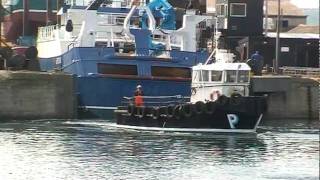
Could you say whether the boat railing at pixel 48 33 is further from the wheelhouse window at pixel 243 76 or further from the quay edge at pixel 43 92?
the wheelhouse window at pixel 243 76

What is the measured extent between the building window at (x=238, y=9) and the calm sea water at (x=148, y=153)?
27574 mm

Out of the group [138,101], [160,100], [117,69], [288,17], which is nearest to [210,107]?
[138,101]

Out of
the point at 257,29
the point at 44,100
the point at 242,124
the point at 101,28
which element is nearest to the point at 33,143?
the point at 242,124

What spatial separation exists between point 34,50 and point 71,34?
2.52 meters

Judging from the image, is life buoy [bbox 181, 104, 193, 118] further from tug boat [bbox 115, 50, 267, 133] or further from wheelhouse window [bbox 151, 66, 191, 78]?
wheelhouse window [bbox 151, 66, 191, 78]

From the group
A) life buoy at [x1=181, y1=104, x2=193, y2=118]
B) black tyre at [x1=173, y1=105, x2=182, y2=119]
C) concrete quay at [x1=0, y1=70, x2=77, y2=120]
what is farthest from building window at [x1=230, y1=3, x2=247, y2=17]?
life buoy at [x1=181, y1=104, x2=193, y2=118]

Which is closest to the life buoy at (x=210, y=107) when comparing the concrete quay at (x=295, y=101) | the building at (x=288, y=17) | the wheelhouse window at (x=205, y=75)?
the wheelhouse window at (x=205, y=75)

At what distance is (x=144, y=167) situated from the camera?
23750mm

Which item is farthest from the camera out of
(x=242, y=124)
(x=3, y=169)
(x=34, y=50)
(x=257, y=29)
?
(x=257, y=29)

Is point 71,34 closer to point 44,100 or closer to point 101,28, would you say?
point 101,28

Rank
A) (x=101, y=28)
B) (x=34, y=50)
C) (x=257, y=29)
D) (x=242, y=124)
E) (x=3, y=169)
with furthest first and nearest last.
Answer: (x=257, y=29), (x=34, y=50), (x=101, y=28), (x=242, y=124), (x=3, y=169)

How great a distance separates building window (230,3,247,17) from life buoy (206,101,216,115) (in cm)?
3336

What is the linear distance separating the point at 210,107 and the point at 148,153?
257 inches

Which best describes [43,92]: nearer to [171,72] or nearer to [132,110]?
[171,72]
